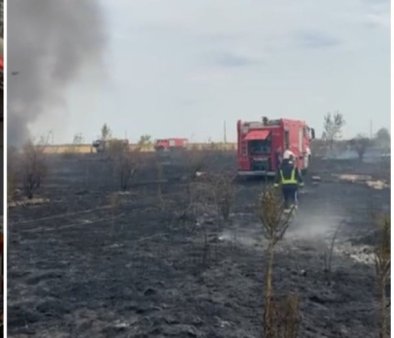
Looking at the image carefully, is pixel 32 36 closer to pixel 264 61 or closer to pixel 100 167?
pixel 100 167

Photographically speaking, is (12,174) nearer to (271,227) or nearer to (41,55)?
(41,55)

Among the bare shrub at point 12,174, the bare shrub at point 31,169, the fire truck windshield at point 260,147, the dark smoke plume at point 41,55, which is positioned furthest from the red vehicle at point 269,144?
the bare shrub at point 12,174

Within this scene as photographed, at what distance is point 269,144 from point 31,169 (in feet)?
3.99

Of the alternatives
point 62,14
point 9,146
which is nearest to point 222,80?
point 62,14

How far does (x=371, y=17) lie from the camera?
2.68 meters

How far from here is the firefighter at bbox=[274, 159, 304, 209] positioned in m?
2.92

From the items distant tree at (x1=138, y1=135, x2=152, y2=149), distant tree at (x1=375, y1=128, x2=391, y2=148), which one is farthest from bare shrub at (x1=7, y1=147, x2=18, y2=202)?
distant tree at (x1=375, y1=128, x2=391, y2=148)

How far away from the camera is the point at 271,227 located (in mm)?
2900

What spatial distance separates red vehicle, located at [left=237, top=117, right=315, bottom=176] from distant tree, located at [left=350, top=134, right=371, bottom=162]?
0.62 ft

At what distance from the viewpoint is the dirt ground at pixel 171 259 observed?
2797mm

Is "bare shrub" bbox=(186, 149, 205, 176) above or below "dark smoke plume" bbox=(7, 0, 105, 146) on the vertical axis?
below

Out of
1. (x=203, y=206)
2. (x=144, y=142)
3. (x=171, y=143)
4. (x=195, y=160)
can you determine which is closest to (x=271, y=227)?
(x=203, y=206)

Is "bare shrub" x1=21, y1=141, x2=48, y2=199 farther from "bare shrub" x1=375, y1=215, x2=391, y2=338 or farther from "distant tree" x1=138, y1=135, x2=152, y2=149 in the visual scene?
"bare shrub" x1=375, y1=215, x2=391, y2=338

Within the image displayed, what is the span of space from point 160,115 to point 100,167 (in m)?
0.45
